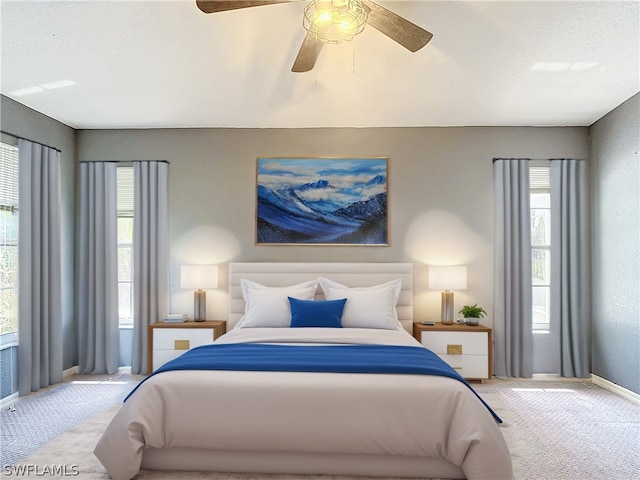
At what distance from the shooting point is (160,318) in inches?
192

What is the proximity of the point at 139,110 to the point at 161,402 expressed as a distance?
A: 2916 millimetres

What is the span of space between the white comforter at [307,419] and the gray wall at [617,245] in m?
2.41

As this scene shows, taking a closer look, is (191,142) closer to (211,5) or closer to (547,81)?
(211,5)

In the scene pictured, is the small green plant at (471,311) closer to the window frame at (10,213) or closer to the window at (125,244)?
the window at (125,244)

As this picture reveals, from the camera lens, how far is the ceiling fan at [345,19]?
2104 mm

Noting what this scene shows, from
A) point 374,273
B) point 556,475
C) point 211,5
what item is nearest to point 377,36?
point 211,5

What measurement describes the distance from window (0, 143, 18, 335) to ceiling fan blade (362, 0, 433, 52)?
347 centimetres

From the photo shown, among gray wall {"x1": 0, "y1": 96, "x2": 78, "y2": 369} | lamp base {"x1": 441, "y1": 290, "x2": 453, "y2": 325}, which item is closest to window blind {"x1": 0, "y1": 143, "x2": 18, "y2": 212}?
gray wall {"x1": 0, "y1": 96, "x2": 78, "y2": 369}

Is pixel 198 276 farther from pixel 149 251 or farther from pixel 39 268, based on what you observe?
pixel 39 268

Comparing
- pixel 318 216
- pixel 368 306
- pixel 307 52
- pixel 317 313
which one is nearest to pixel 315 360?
pixel 317 313

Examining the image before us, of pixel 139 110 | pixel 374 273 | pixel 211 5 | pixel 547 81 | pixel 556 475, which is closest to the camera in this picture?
pixel 211 5

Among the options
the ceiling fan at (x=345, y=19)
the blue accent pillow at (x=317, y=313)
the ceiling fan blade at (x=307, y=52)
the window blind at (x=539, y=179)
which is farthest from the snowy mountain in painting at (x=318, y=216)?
the ceiling fan at (x=345, y=19)

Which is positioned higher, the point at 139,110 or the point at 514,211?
the point at 139,110

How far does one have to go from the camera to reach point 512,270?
4.77m
